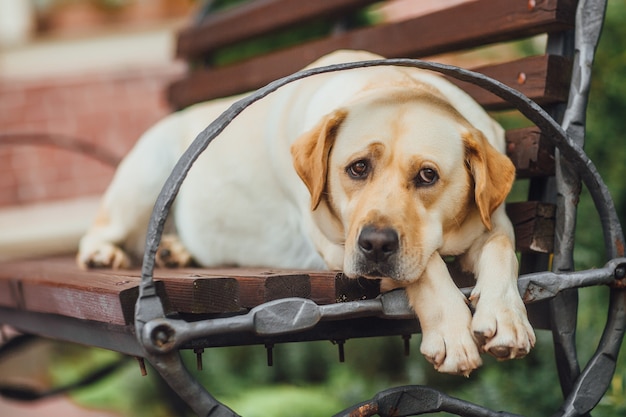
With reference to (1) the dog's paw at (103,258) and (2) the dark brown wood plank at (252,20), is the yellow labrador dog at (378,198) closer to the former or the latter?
(1) the dog's paw at (103,258)

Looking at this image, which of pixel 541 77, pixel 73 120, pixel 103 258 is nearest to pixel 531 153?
pixel 541 77

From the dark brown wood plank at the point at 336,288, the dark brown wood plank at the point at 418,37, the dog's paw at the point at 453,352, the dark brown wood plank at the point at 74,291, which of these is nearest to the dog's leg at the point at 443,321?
the dog's paw at the point at 453,352

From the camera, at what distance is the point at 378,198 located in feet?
6.44

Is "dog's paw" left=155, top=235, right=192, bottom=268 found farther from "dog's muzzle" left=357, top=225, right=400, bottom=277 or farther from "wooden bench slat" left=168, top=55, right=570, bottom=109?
"dog's muzzle" left=357, top=225, right=400, bottom=277

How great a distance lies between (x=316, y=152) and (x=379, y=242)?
353mm

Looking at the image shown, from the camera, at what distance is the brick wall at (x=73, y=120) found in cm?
574

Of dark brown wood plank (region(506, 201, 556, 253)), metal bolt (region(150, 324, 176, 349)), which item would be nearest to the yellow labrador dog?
dark brown wood plank (region(506, 201, 556, 253))

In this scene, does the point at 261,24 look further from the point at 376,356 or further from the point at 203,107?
the point at 376,356

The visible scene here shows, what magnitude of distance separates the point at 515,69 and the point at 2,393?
90.5 inches

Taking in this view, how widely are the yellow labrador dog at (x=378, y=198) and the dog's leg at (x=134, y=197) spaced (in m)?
0.14

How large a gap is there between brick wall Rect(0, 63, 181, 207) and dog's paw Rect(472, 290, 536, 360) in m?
4.23

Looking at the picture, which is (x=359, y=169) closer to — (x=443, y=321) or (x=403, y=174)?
(x=403, y=174)

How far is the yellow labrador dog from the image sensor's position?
184 cm

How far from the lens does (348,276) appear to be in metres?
1.91
